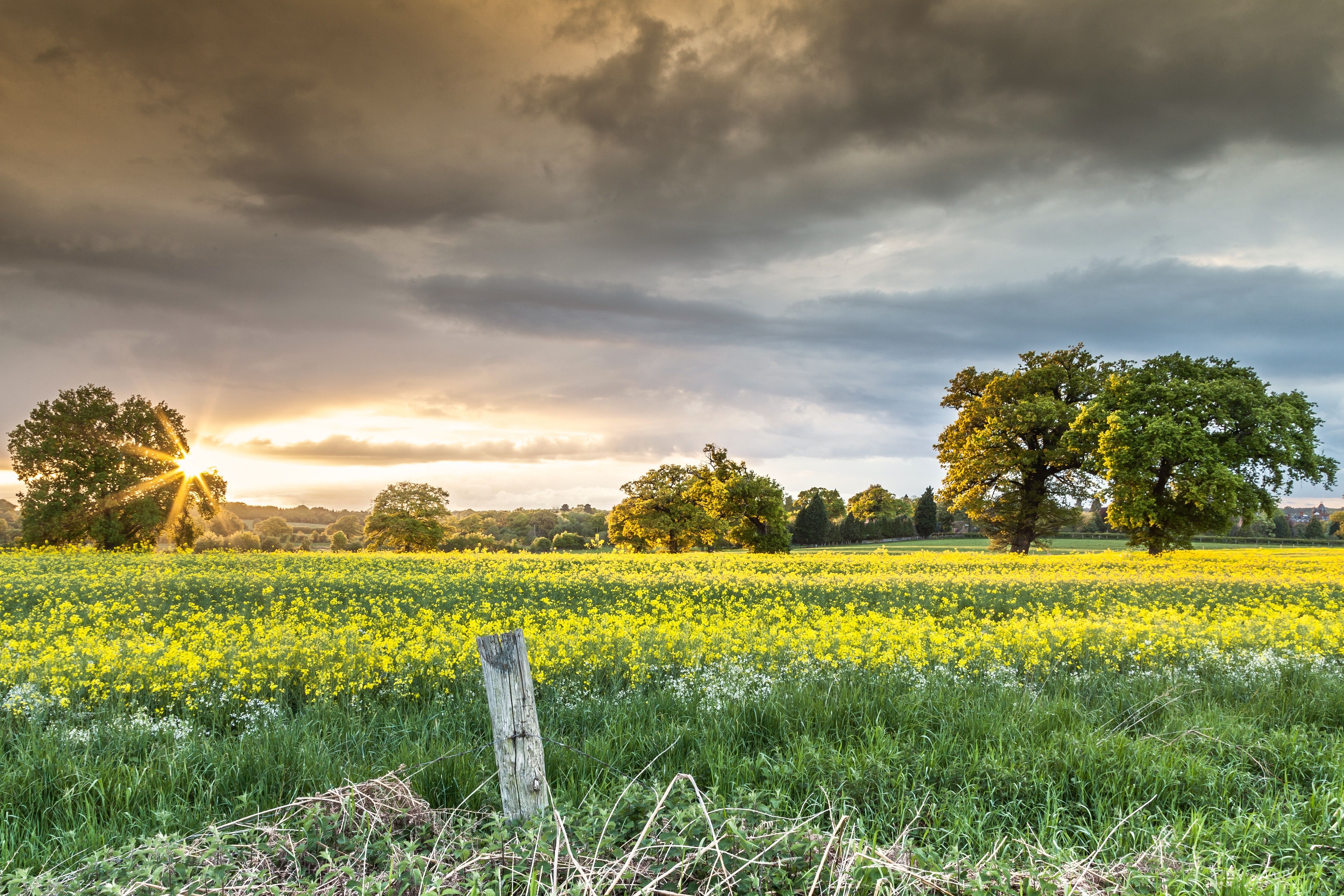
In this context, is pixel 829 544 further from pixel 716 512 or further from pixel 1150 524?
pixel 1150 524

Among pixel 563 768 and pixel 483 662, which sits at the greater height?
pixel 483 662

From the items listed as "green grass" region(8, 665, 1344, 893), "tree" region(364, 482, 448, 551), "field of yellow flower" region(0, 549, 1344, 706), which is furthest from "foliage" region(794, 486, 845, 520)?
"green grass" region(8, 665, 1344, 893)

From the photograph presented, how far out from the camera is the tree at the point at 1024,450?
111ft

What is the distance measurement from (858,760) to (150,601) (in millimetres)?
15403

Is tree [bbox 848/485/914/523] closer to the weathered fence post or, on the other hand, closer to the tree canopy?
the tree canopy

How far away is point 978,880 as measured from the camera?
3.14m

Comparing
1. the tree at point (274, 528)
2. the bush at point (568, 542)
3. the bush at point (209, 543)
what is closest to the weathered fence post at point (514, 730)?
the bush at point (209, 543)

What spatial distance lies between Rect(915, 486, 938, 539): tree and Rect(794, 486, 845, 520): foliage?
13063 mm

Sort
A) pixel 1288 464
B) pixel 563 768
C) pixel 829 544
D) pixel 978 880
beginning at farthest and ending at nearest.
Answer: pixel 829 544 → pixel 1288 464 → pixel 563 768 → pixel 978 880

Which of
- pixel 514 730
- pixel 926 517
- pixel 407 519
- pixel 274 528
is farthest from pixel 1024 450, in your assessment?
pixel 274 528

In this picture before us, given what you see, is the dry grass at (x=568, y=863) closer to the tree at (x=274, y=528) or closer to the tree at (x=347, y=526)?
the tree at (x=347, y=526)

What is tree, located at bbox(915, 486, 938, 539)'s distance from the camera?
3792 inches

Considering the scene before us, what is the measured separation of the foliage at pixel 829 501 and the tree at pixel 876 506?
4.33 meters

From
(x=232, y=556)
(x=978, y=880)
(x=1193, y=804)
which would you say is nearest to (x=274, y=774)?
(x=978, y=880)
